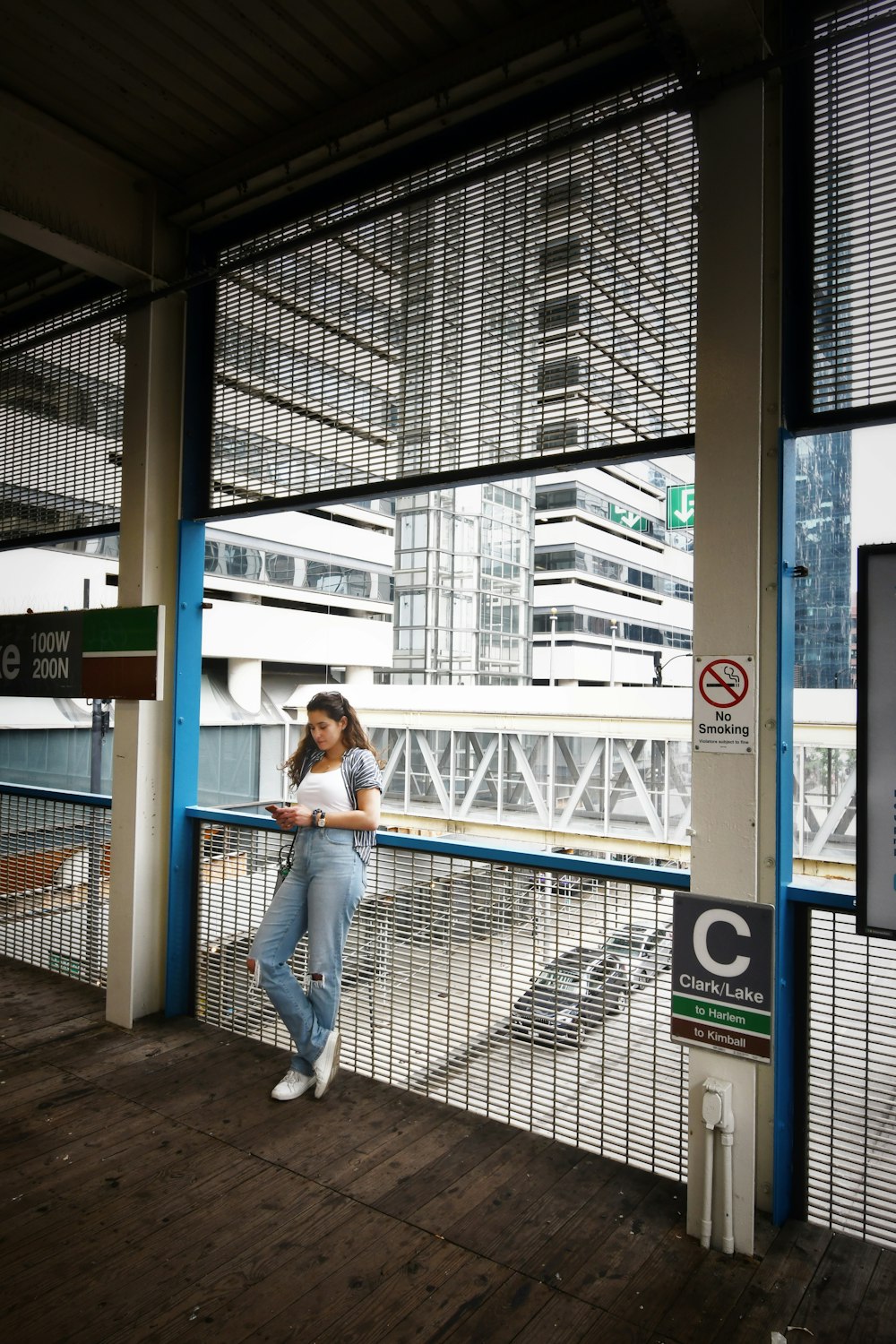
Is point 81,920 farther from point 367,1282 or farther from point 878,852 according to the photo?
point 878,852

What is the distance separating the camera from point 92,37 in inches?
128

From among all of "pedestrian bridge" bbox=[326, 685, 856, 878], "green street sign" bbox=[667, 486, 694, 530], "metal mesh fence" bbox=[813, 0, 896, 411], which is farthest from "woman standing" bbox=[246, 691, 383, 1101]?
"pedestrian bridge" bbox=[326, 685, 856, 878]

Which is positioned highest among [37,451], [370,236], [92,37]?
[92,37]

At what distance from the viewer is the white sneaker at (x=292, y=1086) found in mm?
3291

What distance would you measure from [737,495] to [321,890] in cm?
201

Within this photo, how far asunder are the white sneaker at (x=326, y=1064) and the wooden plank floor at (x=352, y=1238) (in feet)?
0.23

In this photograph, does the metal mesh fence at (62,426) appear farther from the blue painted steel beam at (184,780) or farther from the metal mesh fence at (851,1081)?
the metal mesh fence at (851,1081)

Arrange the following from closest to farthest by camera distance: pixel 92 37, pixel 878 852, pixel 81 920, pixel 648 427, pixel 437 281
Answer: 1. pixel 878 852
2. pixel 648 427
3. pixel 92 37
4. pixel 437 281
5. pixel 81 920

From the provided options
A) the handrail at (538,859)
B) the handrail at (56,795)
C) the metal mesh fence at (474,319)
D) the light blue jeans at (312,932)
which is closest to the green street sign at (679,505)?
the metal mesh fence at (474,319)

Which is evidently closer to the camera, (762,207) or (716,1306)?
(716,1306)

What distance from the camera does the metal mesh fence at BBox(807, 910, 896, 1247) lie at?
2.48 m

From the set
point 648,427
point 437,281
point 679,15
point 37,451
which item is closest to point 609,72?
point 679,15

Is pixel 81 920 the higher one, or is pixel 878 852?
pixel 878 852

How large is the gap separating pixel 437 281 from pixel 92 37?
154 cm
